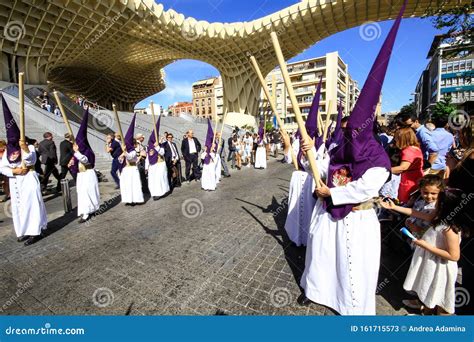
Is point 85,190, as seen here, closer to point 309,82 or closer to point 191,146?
point 191,146

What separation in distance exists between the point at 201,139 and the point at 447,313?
69.1ft

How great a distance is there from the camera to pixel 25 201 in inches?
161

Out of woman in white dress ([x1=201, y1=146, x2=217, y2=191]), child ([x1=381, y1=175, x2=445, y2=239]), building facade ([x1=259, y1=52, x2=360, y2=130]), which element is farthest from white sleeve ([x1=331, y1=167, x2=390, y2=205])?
Result: building facade ([x1=259, y1=52, x2=360, y2=130])

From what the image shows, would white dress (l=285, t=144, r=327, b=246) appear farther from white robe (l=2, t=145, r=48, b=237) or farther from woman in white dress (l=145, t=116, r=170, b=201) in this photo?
woman in white dress (l=145, t=116, r=170, b=201)

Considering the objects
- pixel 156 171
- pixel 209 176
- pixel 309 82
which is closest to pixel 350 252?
pixel 156 171

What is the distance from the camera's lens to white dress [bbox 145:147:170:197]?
7.08 meters

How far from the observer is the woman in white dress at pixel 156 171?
709cm

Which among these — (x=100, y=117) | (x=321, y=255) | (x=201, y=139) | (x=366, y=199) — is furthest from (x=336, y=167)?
(x=100, y=117)

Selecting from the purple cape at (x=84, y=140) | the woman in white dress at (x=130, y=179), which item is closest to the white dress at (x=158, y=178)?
the woman in white dress at (x=130, y=179)

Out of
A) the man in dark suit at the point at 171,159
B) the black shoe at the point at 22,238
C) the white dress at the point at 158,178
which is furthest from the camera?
the man in dark suit at the point at 171,159

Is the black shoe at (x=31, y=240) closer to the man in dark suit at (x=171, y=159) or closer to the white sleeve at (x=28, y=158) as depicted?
the white sleeve at (x=28, y=158)

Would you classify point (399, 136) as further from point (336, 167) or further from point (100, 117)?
point (100, 117)

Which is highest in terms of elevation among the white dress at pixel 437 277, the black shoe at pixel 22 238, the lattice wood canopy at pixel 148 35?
the lattice wood canopy at pixel 148 35

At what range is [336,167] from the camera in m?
2.23
